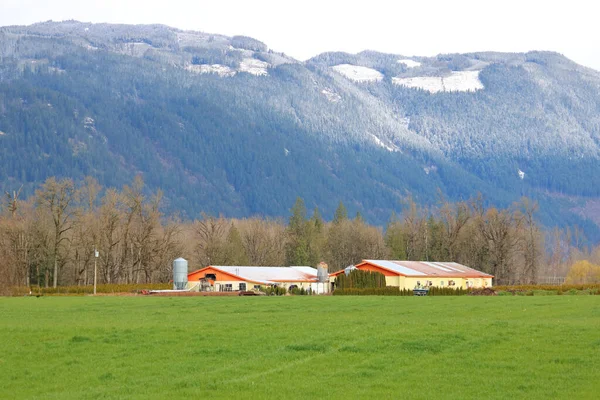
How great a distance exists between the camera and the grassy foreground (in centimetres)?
1973

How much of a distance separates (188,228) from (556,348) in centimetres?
14424

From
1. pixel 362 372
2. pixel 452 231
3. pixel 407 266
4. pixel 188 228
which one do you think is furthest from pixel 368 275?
pixel 188 228

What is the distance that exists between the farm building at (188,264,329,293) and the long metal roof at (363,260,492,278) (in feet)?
20.3

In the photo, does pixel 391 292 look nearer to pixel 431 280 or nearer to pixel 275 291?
pixel 275 291

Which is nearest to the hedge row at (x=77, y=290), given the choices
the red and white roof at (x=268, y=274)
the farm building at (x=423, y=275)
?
the red and white roof at (x=268, y=274)

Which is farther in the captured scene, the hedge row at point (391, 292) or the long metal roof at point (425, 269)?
the long metal roof at point (425, 269)

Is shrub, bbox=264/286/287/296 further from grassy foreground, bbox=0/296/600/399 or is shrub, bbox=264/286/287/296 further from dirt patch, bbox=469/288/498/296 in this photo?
grassy foreground, bbox=0/296/600/399

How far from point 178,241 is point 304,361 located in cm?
9797

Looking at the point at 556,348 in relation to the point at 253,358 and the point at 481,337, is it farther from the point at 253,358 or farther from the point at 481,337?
the point at 253,358

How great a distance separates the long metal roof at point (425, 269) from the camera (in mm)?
93812

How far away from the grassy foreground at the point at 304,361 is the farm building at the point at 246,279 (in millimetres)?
58434

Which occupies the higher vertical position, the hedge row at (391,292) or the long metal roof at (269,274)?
the long metal roof at (269,274)

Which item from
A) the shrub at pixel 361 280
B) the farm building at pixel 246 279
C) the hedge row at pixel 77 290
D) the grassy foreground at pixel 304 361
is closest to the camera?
the grassy foreground at pixel 304 361

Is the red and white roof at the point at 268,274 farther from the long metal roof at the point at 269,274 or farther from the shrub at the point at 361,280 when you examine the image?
the shrub at the point at 361,280
